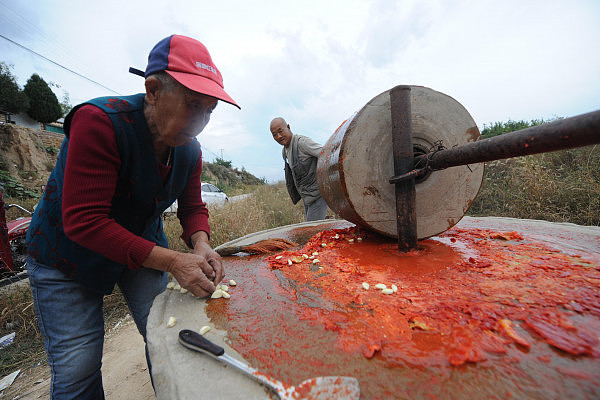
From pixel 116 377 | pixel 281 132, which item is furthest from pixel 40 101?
pixel 116 377

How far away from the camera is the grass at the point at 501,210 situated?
3.20 m

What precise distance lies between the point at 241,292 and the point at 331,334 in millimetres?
602

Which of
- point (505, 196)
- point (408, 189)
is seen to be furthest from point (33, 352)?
point (505, 196)

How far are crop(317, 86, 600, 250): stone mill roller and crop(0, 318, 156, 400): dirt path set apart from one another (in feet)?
8.02

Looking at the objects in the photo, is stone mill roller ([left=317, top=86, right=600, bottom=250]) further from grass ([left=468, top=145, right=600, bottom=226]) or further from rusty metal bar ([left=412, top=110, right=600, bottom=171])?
grass ([left=468, top=145, right=600, bottom=226])

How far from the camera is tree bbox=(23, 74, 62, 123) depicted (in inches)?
824

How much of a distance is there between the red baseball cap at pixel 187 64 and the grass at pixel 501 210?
351 cm

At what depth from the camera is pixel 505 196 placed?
5566 millimetres

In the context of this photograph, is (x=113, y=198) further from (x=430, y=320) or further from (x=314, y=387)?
(x=430, y=320)

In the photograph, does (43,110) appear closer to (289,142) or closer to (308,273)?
(289,142)

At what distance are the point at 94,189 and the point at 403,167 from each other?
62.1 inches

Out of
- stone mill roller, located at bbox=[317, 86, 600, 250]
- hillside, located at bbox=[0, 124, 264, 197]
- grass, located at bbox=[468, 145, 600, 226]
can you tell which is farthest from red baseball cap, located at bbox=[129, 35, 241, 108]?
hillside, located at bbox=[0, 124, 264, 197]

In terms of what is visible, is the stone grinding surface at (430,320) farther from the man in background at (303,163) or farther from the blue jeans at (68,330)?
the man in background at (303,163)

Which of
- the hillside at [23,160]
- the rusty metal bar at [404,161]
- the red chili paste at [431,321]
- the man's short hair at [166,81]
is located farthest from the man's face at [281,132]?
the hillside at [23,160]
